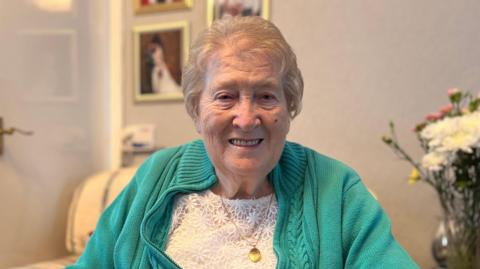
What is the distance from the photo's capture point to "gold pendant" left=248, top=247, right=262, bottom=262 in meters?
1.05

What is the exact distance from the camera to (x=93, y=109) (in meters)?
2.28

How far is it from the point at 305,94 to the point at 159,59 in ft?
2.32

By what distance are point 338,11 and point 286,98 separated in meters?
0.95

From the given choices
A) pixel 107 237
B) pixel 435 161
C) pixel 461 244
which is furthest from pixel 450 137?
pixel 107 237

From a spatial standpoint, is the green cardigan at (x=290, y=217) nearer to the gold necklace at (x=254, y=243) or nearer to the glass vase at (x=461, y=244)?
the gold necklace at (x=254, y=243)

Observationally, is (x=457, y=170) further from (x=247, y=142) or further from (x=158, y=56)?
(x=158, y=56)

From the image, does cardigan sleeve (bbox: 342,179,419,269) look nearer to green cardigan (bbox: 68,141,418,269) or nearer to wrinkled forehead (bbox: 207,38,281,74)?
green cardigan (bbox: 68,141,418,269)

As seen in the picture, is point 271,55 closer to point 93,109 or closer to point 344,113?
point 344,113

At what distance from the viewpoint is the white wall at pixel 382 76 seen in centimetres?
175

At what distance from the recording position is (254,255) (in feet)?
3.46

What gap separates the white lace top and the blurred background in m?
0.86

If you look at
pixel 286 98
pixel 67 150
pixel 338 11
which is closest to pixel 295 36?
pixel 338 11

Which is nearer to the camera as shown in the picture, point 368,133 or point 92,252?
point 92,252

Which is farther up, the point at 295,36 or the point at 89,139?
the point at 295,36
